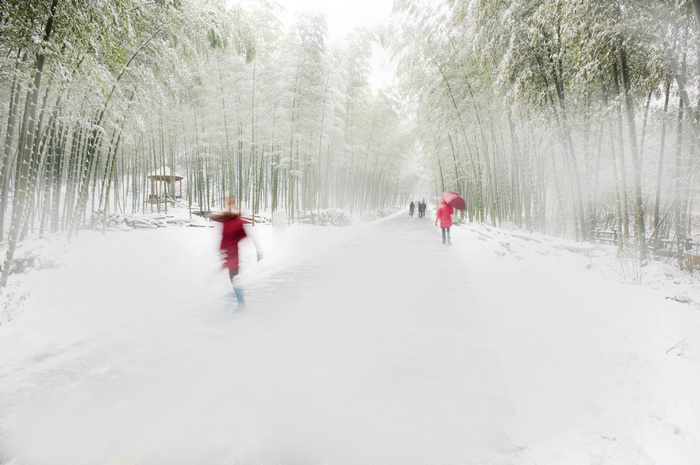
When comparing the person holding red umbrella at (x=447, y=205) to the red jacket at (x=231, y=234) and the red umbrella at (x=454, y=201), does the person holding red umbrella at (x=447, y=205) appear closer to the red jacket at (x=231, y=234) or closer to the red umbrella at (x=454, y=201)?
the red umbrella at (x=454, y=201)

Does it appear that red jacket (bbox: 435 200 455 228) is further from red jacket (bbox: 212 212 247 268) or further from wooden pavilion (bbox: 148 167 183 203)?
wooden pavilion (bbox: 148 167 183 203)

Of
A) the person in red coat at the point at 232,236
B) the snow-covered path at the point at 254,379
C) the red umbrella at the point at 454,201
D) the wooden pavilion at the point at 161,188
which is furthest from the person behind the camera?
the wooden pavilion at the point at 161,188

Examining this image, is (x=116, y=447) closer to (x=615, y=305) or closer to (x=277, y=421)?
(x=277, y=421)

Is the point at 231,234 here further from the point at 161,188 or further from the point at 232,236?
the point at 161,188

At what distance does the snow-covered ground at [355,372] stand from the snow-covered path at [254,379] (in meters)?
0.01

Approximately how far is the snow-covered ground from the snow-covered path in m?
0.01

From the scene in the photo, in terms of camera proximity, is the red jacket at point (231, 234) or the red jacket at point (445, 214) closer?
the red jacket at point (231, 234)

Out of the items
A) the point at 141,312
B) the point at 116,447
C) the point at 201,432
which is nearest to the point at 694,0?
the point at 201,432

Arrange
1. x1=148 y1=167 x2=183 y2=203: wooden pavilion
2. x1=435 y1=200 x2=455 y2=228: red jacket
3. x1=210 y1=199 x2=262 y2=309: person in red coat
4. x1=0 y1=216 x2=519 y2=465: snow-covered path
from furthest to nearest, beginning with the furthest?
x1=148 y1=167 x2=183 y2=203: wooden pavilion
x1=435 y1=200 x2=455 y2=228: red jacket
x1=210 y1=199 x2=262 y2=309: person in red coat
x1=0 y1=216 x2=519 y2=465: snow-covered path

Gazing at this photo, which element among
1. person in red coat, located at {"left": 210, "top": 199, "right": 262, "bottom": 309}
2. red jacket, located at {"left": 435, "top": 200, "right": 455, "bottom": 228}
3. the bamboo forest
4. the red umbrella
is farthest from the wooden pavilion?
person in red coat, located at {"left": 210, "top": 199, "right": 262, "bottom": 309}

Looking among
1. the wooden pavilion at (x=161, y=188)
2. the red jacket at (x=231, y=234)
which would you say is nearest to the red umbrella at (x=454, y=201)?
the red jacket at (x=231, y=234)

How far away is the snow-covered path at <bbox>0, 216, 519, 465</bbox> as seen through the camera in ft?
6.00

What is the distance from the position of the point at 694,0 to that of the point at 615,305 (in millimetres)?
Result: 2776

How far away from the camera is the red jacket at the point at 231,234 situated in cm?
454
